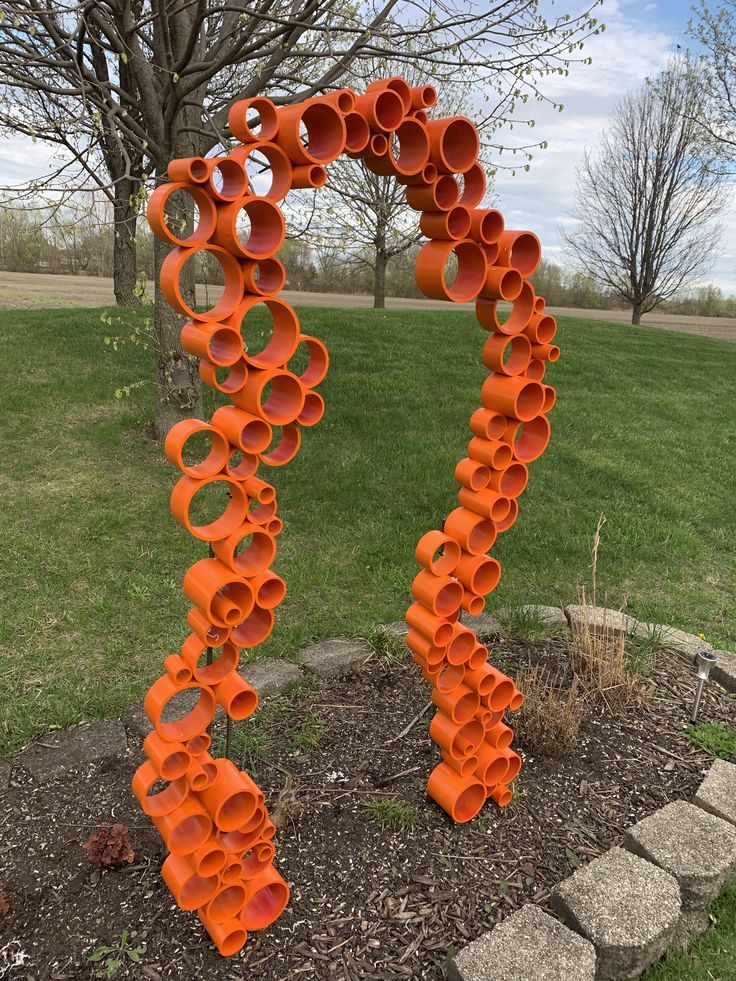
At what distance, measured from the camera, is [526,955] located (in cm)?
195

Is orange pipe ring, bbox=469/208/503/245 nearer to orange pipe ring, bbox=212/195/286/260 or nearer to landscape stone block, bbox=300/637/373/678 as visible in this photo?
orange pipe ring, bbox=212/195/286/260

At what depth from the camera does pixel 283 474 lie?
6004 mm

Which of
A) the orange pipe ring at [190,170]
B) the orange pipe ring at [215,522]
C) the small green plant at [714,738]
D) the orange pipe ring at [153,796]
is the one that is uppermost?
the orange pipe ring at [190,170]

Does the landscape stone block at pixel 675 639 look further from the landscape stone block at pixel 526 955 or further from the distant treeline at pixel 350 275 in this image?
the distant treeline at pixel 350 275

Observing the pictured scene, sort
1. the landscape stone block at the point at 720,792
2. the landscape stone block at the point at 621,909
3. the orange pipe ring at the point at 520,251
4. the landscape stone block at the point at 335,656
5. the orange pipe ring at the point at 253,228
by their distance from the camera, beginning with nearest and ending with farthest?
1. the orange pipe ring at the point at 253,228
2. the landscape stone block at the point at 621,909
3. the orange pipe ring at the point at 520,251
4. the landscape stone block at the point at 720,792
5. the landscape stone block at the point at 335,656

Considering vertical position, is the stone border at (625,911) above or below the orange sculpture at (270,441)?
below

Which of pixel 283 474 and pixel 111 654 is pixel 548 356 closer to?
pixel 111 654

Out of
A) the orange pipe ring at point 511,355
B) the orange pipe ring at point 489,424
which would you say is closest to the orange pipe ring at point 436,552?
the orange pipe ring at point 489,424

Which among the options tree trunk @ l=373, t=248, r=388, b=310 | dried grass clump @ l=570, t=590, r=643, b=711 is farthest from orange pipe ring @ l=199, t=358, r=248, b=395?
tree trunk @ l=373, t=248, r=388, b=310

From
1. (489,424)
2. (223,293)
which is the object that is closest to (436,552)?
(489,424)

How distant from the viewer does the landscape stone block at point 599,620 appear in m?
3.69

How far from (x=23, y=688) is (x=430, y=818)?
6.81 feet

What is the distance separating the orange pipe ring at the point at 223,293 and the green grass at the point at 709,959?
2.40m

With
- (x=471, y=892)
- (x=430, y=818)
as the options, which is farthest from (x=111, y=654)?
(x=471, y=892)
